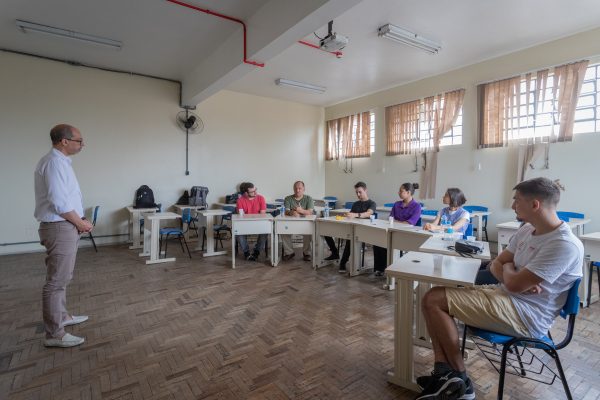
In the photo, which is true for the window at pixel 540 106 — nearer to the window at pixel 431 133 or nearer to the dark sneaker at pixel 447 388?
the window at pixel 431 133

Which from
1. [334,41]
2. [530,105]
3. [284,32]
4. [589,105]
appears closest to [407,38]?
[334,41]

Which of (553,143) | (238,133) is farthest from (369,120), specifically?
(553,143)

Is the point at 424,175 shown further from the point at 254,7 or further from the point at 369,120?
the point at 254,7

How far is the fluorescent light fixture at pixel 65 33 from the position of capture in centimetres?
430

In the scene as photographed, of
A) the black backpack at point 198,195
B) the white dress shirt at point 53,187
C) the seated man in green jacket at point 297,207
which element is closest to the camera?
the white dress shirt at point 53,187

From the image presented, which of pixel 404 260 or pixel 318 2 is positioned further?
pixel 318 2

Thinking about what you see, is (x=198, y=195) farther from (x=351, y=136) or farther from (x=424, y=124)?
(x=424, y=124)

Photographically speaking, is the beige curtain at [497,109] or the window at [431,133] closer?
the beige curtain at [497,109]

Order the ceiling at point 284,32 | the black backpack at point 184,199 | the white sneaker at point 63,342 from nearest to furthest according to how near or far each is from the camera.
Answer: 1. the white sneaker at point 63,342
2. the ceiling at point 284,32
3. the black backpack at point 184,199

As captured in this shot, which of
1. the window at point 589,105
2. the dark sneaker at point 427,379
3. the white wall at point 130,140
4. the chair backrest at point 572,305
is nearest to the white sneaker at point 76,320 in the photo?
the dark sneaker at point 427,379

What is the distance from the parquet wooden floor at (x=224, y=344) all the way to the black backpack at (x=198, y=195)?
9.43 feet

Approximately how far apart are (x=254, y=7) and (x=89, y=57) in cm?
A: 361

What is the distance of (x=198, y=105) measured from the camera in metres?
7.17

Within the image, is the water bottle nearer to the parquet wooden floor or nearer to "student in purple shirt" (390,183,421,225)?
"student in purple shirt" (390,183,421,225)
